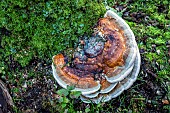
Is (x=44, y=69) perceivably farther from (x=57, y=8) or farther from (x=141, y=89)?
(x=141, y=89)

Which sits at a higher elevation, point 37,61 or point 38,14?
point 38,14

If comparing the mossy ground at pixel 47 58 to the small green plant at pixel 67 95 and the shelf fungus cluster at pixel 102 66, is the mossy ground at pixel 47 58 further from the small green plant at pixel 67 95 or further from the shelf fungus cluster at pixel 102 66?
the shelf fungus cluster at pixel 102 66

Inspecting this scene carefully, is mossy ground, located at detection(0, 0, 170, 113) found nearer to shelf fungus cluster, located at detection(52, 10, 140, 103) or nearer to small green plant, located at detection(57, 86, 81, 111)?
small green plant, located at detection(57, 86, 81, 111)

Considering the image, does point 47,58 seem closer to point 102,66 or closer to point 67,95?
point 67,95

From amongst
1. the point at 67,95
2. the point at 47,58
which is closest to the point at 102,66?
the point at 67,95

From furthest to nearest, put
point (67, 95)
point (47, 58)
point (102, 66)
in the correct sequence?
1. point (47, 58)
2. point (67, 95)
3. point (102, 66)

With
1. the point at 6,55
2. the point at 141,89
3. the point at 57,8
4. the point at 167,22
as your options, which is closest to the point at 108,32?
the point at 57,8
